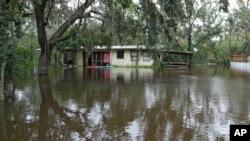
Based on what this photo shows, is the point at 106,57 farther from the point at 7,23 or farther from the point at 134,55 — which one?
the point at 7,23

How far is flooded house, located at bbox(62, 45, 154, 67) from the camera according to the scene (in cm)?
3416

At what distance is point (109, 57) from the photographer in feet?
117

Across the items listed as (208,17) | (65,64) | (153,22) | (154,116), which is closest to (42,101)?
(154,116)

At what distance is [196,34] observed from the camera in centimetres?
4231

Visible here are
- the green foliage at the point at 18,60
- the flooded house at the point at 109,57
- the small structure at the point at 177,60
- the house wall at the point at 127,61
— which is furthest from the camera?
the flooded house at the point at 109,57

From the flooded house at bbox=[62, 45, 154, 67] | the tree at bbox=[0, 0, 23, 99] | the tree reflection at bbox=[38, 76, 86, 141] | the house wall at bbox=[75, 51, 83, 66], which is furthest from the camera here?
the house wall at bbox=[75, 51, 83, 66]

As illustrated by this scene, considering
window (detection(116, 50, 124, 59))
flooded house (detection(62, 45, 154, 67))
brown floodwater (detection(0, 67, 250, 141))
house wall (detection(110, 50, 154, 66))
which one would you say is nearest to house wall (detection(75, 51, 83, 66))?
flooded house (detection(62, 45, 154, 67))

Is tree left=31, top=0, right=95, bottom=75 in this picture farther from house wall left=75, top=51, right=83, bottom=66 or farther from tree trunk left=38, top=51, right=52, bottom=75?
house wall left=75, top=51, right=83, bottom=66

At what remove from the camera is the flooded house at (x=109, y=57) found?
112ft

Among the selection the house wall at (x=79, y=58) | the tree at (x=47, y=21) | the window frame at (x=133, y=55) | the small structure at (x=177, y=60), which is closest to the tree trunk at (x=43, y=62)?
the tree at (x=47, y=21)

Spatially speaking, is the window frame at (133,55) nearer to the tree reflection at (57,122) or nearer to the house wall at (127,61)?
the house wall at (127,61)

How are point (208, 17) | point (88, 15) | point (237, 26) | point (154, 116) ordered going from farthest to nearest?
point (237, 26), point (208, 17), point (88, 15), point (154, 116)

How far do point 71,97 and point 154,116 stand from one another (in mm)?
3806

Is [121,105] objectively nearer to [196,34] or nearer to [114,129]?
[114,129]
